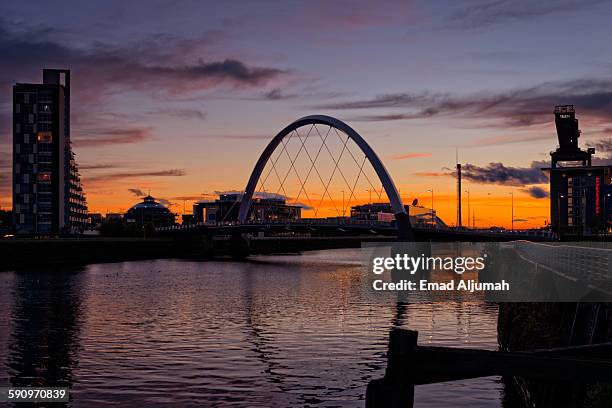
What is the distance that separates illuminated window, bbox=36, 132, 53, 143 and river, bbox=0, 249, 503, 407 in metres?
131

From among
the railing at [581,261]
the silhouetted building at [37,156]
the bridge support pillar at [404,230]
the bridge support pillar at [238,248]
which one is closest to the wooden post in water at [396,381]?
the railing at [581,261]

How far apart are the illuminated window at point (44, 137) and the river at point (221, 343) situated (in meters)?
131

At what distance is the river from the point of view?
24.9 m

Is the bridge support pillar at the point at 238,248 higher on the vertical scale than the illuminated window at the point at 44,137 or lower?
lower

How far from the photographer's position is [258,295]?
218ft

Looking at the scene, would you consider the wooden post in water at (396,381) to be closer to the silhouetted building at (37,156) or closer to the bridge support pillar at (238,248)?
the bridge support pillar at (238,248)

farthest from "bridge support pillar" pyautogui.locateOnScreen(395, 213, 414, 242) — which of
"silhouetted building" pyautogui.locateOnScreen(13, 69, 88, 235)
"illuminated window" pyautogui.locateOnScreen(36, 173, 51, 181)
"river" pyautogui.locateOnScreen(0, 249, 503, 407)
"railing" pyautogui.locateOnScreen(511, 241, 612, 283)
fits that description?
"illuminated window" pyautogui.locateOnScreen(36, 173, 51, 181)

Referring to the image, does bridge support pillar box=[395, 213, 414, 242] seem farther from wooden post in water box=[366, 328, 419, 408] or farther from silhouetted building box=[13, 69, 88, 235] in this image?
wooden post in water box=[366, 328, 419, 408]

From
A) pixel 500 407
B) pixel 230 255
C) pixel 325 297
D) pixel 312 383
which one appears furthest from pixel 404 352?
pixel 230 255

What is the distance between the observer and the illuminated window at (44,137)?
194 metres

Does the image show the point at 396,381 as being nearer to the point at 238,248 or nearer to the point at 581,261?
the point at 581,261

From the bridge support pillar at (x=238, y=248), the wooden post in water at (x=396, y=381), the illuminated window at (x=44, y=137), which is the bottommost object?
the bridge support pillar at (x=238, y=248)

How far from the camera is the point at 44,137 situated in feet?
638

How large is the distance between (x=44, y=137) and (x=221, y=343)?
171 meters
